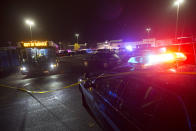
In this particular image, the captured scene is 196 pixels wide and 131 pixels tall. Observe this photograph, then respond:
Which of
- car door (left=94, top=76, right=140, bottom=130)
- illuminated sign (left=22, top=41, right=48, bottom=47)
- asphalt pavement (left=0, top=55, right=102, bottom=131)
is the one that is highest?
illuminated sign (left=22, top=41, right=48, bottom=47)

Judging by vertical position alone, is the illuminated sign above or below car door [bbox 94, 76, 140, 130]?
above

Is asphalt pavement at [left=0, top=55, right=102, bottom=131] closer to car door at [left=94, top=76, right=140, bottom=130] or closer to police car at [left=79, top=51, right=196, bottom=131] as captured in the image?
car door at [left=94, top=76, right=140, bottom=130]

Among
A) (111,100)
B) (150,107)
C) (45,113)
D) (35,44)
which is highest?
(35,44)

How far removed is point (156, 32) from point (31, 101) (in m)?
54.8

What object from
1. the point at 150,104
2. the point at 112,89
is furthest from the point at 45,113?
the point at 150,104

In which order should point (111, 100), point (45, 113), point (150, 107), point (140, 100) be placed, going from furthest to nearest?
point (45, 113) → point (111, 100) → point (140, 100) → point (150, 107)

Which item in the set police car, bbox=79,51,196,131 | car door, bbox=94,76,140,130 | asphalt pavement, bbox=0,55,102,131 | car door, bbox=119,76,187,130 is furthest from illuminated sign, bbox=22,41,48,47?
car door, bbox=119,76,187,130

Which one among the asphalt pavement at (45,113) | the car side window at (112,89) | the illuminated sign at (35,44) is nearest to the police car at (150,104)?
the car side window at (112,89)

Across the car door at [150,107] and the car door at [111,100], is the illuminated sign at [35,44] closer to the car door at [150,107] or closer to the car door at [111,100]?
the car door at [111,100]

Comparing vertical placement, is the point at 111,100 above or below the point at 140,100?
below

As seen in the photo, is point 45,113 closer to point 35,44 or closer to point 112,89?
point 112,89

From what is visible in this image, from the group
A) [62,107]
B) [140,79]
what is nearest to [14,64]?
[62,107]

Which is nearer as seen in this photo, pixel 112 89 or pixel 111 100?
pixel 111 100

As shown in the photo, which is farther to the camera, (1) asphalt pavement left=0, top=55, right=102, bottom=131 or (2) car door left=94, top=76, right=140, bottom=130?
(1) asphalt pavement left=0, top=55, right=102, bottom=131
